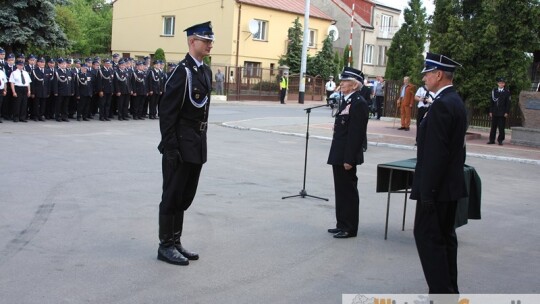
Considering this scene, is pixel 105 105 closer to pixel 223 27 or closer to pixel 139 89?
pixel 139 89

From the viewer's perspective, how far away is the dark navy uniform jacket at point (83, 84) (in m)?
20.8

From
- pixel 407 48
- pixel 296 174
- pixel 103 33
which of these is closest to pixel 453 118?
pixel 296 174

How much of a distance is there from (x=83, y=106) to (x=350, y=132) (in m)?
15.3

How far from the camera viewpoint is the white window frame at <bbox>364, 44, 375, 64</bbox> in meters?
60.5

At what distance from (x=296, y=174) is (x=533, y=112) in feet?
35.6

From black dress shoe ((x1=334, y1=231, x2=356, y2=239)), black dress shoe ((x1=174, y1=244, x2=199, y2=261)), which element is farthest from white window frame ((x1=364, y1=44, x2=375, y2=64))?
black dress shoe ((x1=174, y1=244, x2=199, y2=261))

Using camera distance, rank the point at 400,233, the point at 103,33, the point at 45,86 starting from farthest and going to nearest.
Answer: the point at 103,33
the point at 45,86
the point at 400,233

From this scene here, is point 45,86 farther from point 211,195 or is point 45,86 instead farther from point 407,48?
point 407,48

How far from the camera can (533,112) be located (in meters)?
20.0

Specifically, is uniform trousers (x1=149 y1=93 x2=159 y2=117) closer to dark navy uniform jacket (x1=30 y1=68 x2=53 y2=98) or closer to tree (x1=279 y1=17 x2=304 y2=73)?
dark navy uniform jacket (x1=30 y1=68 x2=53 y2=98)

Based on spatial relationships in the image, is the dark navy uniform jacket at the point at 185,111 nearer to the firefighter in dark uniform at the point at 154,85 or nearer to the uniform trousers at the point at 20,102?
the uniform trousers at the point at 20,102

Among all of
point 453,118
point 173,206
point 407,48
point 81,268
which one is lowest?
point 81,268

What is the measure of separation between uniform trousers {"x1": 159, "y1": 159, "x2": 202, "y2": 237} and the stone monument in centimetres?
1618

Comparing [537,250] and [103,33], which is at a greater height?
[103,33]
